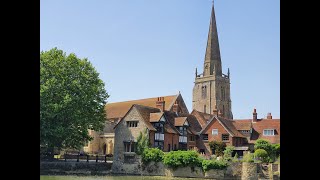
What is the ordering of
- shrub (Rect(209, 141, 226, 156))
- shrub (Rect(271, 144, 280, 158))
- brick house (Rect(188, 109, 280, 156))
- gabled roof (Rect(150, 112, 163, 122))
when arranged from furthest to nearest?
brick house (Rect(188, 109, 280, 156)), shrub (Rect(209, 141, 226, 156)), gabled roof (Rect(150, 112, 163, 122)), shrub (Rect(271, 144, 280, 158))

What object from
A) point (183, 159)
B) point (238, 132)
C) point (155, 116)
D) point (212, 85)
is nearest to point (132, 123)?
point (155, 116)

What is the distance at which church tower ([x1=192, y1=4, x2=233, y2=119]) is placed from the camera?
73.9 metres

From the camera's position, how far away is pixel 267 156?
34.6m

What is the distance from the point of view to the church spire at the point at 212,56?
2977 inches

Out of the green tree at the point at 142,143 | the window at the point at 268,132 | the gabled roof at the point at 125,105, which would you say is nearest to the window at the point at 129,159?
the green tree at the point at 142,143

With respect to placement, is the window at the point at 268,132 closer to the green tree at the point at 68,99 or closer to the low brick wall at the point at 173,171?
the low brick wall at the point at 173,171

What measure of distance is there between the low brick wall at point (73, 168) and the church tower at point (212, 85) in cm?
4072

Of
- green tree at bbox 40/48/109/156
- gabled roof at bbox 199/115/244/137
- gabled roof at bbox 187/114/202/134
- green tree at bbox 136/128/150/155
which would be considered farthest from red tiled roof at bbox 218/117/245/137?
green tree at bbox 40/48/109/156

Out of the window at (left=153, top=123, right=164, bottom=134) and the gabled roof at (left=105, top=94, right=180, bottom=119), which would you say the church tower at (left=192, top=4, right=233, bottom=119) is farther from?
the window at (left=153, top=123, right=164, bottom=134)

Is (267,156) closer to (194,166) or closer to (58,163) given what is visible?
Result: (194,166)

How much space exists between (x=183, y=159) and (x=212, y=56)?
151 ft

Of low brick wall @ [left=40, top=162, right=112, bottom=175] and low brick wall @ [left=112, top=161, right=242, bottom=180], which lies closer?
low brick wall @ [left=40, top=162, right=112, bottom=175]
